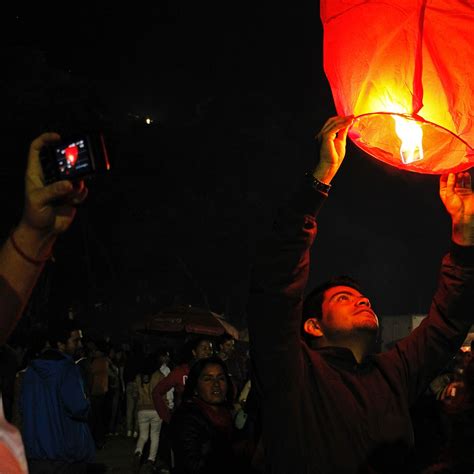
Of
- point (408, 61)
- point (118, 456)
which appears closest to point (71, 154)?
point (408, 61)

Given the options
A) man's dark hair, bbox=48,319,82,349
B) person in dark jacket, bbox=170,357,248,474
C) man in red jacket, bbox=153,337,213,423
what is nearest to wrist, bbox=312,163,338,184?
person in dark jacket, bbox=170,357,248,474

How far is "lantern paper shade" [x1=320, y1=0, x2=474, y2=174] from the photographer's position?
240cm

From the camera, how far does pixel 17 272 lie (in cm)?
188

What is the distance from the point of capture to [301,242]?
273 cm

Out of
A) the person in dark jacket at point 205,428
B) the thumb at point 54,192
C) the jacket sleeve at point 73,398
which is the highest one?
the thumb at point 54,192

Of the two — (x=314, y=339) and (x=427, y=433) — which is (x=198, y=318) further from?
(x=314, y=339)

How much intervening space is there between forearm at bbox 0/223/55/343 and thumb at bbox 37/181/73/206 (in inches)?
3.9

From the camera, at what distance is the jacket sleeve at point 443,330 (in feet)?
10.3

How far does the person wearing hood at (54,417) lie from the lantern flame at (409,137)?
4.62 meters

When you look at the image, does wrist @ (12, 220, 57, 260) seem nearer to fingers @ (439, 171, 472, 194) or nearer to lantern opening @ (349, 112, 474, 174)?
lantern opening @ (349, 112, 474, 174)

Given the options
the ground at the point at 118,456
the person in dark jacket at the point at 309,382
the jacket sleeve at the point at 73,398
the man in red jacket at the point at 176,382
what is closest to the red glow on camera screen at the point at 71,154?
the person in dark jacket at the point at 309,382

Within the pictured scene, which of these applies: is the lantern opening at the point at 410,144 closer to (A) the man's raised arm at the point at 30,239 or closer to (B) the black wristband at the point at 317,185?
(B) the black wristband at the point at 317,185

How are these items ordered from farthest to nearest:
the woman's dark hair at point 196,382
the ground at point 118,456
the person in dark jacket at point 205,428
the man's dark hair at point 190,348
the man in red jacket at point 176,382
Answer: the ground at point 118,456 → the man's dark hair at point 190,348 → the man in red jacket at point 176,382 → the woman's dark hair at point 196,382 → the person in dark jacket at point 205,428

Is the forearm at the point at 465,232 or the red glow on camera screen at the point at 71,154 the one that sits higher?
the red glow on camera screen at the point at 71,154
